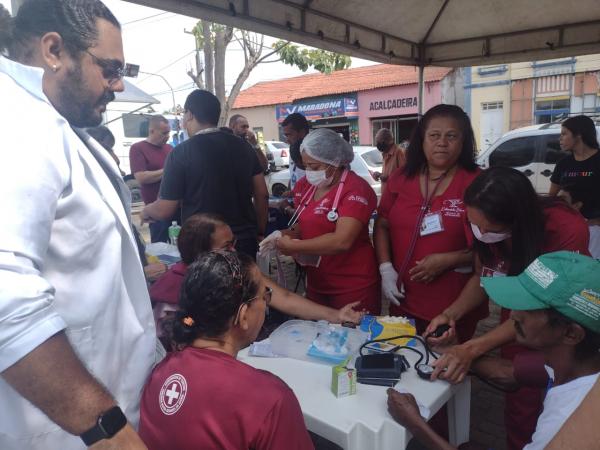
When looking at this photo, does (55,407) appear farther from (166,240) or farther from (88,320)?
(166,240)

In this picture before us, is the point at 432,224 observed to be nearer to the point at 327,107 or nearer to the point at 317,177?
the point at 317,177

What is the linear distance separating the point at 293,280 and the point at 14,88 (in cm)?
503

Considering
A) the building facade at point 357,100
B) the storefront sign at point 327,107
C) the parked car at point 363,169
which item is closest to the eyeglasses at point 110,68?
the parked car at point 363,169

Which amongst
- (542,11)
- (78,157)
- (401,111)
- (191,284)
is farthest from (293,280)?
(401,111)

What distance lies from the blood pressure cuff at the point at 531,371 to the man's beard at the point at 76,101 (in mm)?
1704

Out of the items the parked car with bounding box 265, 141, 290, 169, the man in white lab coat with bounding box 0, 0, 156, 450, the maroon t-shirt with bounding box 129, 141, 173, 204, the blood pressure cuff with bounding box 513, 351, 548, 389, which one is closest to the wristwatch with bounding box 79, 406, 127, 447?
the man in white lab coat with bounding box 0, 0, 156, 450

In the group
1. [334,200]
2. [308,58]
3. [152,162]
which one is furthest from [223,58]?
[334,200]

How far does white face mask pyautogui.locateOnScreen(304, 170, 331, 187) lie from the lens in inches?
95.2

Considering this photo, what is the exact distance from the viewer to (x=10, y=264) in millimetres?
721

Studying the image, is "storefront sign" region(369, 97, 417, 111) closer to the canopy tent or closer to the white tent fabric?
the canopy tent

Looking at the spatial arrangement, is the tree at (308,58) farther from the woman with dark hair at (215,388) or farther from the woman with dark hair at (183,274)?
the woman with dark hair at (215,388)

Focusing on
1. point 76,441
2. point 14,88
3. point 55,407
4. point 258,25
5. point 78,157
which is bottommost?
point 76,441

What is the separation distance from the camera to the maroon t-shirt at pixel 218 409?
1.04 metres

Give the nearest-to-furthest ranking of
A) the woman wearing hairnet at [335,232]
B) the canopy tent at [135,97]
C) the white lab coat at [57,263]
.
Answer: the white lab coat at [57,263], the woman wearing hairnet at [335,232], the canopy tent at [135,97]
